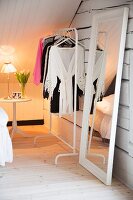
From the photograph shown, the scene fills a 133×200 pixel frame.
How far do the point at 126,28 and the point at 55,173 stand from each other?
167 cm

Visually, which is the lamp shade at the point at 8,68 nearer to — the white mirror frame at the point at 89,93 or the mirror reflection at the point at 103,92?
the white mirror frame at the point at 89,93

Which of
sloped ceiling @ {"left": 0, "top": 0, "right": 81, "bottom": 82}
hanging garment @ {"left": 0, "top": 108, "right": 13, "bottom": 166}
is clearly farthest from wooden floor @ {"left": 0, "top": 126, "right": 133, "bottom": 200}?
sloped ceiling @ {"left": 0, "top": 0, "right": 81, "bottom": 82}

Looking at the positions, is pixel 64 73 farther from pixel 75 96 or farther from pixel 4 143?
pixel 4 143

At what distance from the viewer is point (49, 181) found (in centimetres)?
319

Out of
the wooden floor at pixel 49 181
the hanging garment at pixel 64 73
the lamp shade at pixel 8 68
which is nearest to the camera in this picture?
the wooden floor at pixel 49 181

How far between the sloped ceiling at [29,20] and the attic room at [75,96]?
0.01 metres

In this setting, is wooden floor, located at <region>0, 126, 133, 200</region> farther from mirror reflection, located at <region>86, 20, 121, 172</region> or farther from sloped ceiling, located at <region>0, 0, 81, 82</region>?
sloped ceiling, located at <region>0, 0, 81, 82</region>

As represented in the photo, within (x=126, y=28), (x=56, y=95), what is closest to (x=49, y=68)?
(x=56, y=95)

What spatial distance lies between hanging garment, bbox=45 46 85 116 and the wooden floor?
671 mm

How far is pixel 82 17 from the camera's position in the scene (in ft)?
13.3

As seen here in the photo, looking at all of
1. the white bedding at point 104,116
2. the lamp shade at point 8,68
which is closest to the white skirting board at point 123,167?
the white bedding at point 104,116

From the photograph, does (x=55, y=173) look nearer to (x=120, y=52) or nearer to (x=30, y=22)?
(x=120, y=52)

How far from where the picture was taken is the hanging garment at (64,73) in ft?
12.3

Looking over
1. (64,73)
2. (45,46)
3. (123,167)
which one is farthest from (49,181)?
(45,46)
